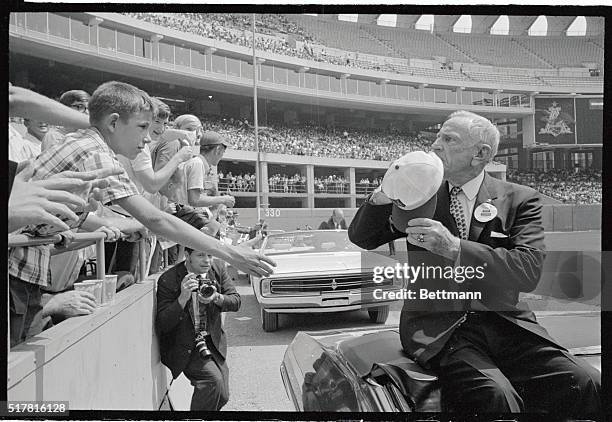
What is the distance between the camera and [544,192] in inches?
83.8

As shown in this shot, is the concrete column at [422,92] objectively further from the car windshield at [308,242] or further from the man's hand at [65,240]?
the man's hand at [65,240]

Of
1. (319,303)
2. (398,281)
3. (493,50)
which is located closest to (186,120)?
(319,303)

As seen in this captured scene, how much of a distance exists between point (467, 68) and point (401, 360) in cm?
136

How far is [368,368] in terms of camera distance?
2168 millimetres

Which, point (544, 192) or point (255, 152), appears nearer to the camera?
point (544, 192)

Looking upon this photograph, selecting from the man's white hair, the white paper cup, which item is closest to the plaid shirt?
the white paper cup

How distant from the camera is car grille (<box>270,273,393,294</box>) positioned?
2236 millimetres

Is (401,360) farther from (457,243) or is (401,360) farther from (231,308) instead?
(231,308)

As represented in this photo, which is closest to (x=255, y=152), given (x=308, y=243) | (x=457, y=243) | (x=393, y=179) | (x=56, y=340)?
(x=308, y=243)

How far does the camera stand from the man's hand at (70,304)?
6.87 feet

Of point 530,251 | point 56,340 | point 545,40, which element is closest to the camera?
point 56,340

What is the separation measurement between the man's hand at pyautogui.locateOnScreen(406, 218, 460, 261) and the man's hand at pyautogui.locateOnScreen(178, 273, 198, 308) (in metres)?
1.02

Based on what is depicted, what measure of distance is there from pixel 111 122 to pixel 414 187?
135cm

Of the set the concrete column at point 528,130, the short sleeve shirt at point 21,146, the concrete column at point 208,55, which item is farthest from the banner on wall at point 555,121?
the short sleeve shirt at point 21,146
